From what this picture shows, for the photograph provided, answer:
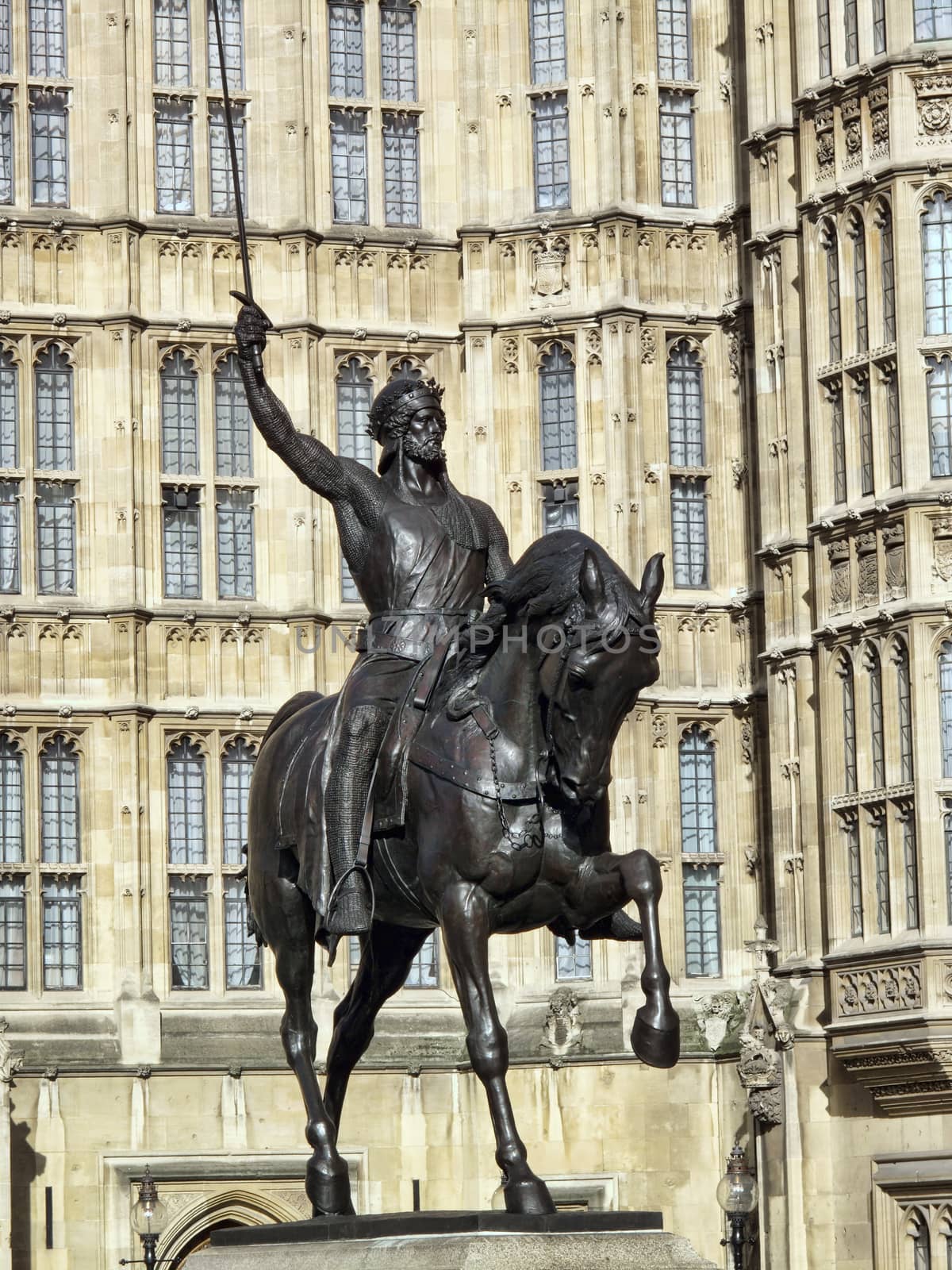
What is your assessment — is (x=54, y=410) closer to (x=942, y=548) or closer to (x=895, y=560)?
(x=895, y=560)

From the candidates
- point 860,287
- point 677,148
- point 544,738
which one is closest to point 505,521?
point 677,148

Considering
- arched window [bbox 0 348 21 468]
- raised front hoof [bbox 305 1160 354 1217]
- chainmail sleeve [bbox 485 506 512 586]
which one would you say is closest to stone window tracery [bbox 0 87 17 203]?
arched window [bbox 0 348 21 468]

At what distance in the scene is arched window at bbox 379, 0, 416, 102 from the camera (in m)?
32.2

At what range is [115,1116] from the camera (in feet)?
95.7

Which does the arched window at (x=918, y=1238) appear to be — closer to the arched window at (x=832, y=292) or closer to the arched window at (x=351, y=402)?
the arched window at (x=832, y=292)

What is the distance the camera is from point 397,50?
32.3 meters

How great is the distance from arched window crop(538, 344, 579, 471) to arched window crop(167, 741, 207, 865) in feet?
15.6

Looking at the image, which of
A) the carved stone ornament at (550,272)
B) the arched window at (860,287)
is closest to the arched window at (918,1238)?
the arched window at (860,287)

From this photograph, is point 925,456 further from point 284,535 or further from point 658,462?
point 284,535

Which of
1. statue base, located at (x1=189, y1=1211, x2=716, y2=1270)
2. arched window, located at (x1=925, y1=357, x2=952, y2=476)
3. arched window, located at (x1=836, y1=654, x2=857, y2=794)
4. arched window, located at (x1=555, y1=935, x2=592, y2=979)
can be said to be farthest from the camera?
arched window, located at (x1=555, y1=935, x2=592, y2=979)

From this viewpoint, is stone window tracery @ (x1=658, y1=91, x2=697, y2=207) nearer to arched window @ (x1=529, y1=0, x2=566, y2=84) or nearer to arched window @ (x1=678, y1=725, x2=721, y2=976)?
arched window @ (x1=529, y1=0, x2=566, y2=84)

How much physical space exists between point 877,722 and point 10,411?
374 inches

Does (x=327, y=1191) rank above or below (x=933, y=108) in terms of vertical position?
below

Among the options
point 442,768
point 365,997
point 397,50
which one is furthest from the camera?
point 397,50
